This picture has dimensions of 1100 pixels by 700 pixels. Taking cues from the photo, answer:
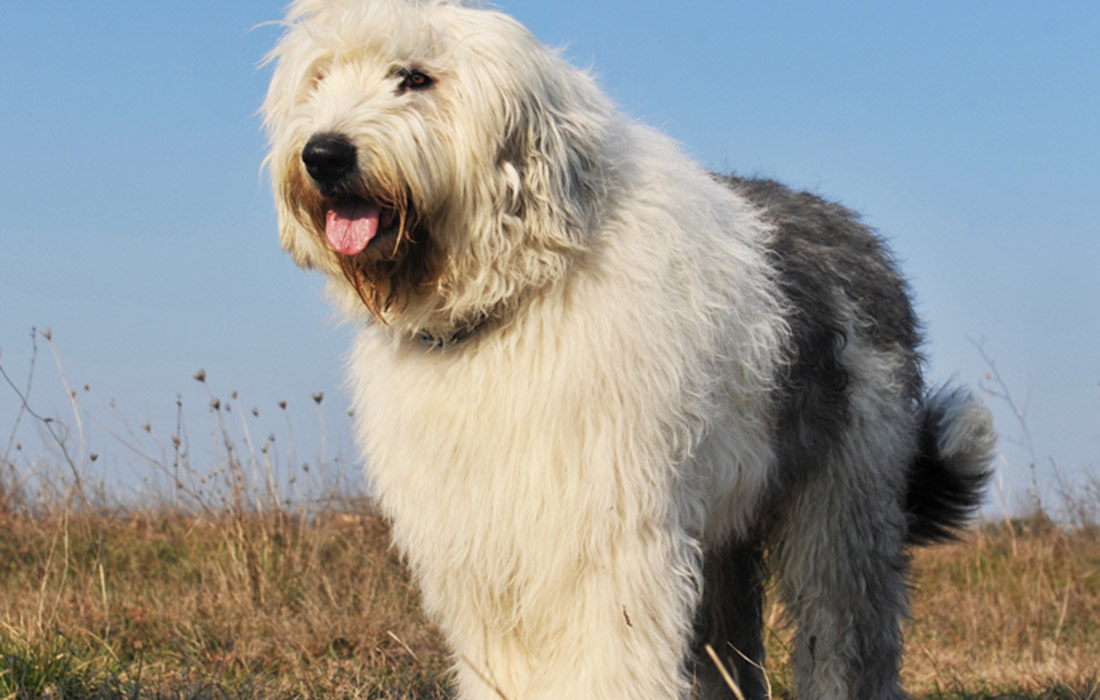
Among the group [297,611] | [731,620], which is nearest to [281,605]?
[297,611]

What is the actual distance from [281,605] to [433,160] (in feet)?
12.5

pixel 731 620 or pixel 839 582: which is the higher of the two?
pixel 839 582

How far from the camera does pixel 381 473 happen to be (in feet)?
12.7

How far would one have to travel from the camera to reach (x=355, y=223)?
341 cm

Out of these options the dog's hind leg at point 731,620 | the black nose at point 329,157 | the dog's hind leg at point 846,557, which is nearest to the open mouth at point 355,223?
the black nose at point 329,157

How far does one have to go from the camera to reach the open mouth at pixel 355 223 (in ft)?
11.1

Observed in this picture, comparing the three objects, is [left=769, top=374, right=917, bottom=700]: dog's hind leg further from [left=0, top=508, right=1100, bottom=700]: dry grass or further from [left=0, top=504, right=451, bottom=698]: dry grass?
[left=0, top=504, right=451, bottom=698]: dry grass

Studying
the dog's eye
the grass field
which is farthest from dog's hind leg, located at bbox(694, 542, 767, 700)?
the dog's eye

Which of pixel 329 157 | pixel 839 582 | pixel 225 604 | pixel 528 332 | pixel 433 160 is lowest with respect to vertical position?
pixel 225 604

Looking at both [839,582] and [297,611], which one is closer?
[839,582]

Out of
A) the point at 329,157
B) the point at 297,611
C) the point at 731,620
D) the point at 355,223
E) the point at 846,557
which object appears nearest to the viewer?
the point at 329,157

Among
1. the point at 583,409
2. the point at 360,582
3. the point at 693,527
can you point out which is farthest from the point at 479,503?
the point at 360,582

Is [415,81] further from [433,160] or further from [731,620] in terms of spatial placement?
[731,620]

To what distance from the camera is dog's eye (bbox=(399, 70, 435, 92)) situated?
11.5 ft
